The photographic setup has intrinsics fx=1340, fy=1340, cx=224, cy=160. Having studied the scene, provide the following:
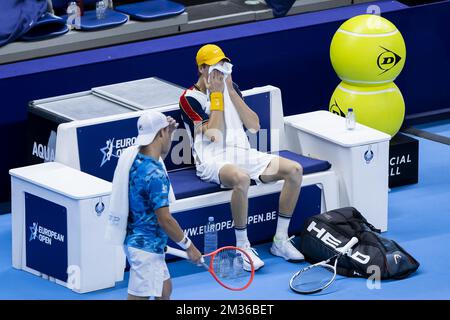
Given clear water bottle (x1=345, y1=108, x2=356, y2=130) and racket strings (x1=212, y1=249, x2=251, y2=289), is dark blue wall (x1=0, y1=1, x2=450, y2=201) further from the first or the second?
racket strings (x1=212, y1=249, x2=251, y2=289)

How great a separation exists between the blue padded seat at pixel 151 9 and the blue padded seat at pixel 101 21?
117 millimetres

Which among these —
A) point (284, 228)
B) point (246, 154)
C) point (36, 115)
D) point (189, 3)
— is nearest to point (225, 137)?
point (246, 154)

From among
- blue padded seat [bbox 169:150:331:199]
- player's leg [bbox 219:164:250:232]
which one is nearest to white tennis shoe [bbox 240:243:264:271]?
player's leg [bbox 219:164:250:232]

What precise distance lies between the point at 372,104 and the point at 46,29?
9.14ft

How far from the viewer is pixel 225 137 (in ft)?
30.4

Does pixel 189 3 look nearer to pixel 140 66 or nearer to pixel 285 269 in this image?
pixel 140 66

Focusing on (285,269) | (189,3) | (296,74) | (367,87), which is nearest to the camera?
(285,269)

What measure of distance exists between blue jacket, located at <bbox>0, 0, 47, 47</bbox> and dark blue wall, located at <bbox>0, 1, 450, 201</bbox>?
570mm

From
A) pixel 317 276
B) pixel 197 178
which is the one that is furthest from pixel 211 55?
pixel 317 276

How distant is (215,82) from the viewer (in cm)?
914

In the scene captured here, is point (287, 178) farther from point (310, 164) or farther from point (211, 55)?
point (211, 55)

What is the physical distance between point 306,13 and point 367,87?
1512 mm

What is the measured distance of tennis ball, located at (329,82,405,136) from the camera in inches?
406

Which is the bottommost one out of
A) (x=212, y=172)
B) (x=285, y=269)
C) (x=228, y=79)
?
(x=285, y=269)
